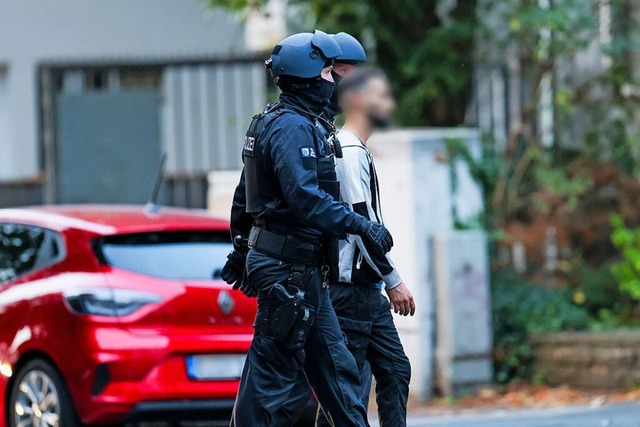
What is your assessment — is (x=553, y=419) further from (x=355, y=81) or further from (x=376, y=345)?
(x=355, y=81)

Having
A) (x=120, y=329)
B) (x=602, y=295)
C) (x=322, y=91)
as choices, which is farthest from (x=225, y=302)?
(x=602, y=295)

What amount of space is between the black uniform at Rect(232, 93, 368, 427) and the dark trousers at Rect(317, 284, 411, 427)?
0.35 metres

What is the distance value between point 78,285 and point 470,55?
6.52 m

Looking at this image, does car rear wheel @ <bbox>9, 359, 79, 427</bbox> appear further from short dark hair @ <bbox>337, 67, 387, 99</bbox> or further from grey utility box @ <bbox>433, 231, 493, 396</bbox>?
grey utility box @ <bbox>433, 231, 493, 396</bbox>

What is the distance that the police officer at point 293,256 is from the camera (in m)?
6.36

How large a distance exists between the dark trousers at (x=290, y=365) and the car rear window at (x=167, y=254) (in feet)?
6.75

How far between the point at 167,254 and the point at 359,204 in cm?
210

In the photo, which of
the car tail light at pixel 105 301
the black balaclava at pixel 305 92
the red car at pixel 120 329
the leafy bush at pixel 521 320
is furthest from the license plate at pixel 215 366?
the leafy bush at pixel 521 320

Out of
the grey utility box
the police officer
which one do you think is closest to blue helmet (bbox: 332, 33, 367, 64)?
the police officer

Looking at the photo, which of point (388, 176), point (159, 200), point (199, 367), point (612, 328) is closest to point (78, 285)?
point (199, 367)

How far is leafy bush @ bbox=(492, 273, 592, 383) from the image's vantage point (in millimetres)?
11992

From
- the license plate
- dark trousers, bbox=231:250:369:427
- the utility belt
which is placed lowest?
the license plate

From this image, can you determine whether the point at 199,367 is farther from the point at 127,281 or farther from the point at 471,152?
the point at 471,152

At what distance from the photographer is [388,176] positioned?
11852 millimetres
